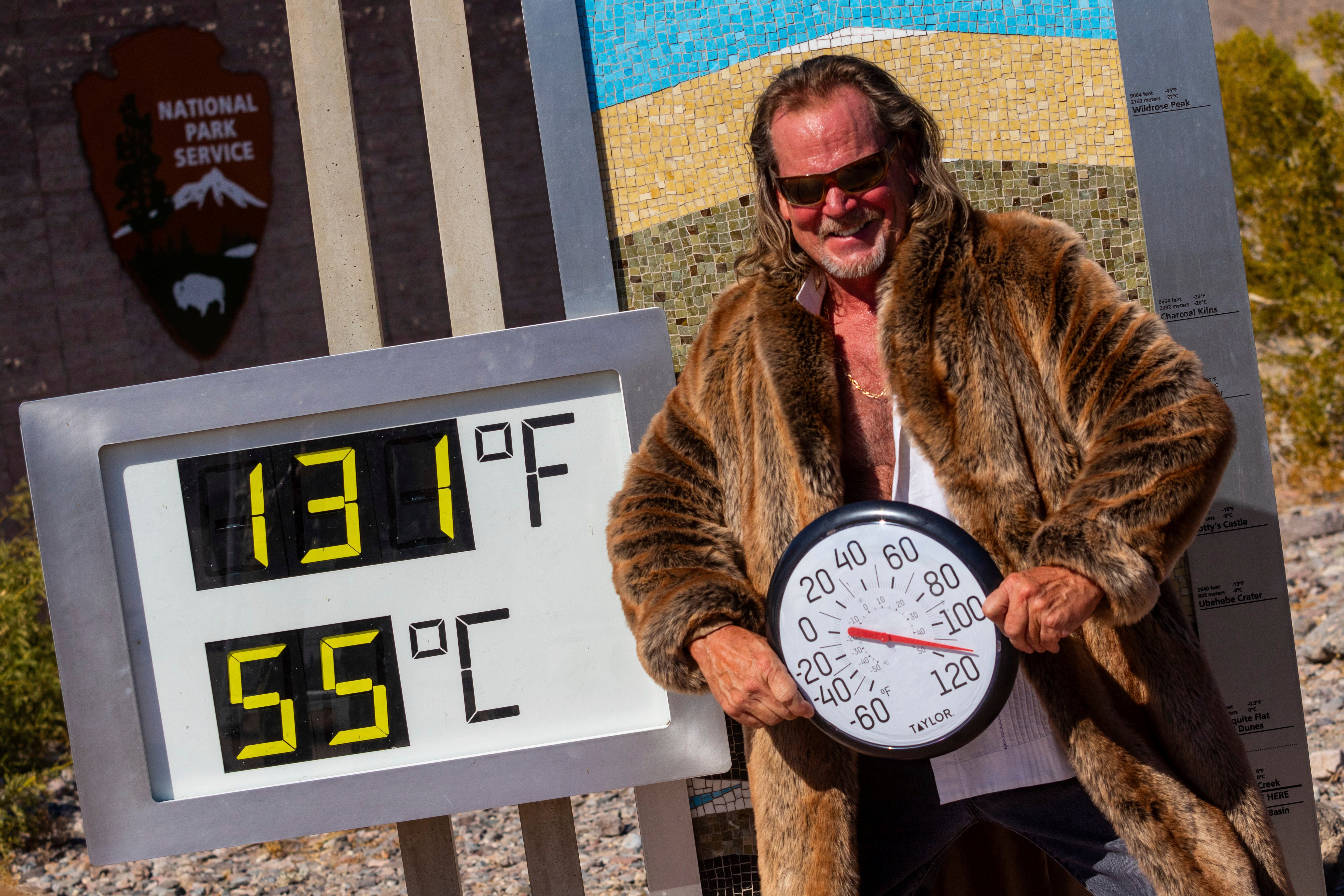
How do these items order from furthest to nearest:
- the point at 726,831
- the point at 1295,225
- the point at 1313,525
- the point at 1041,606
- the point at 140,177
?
the point at 140,177, the point at 1295,225, the point at 1313,525, the point at 726,831, the point at 1041,606

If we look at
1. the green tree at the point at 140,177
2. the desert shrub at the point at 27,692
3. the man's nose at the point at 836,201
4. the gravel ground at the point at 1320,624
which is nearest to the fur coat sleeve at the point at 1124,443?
the man's nose at the point at 836,201

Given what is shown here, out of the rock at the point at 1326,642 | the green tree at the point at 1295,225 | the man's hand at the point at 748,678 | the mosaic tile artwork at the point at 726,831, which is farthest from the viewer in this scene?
the green tree at the point at 1295,225

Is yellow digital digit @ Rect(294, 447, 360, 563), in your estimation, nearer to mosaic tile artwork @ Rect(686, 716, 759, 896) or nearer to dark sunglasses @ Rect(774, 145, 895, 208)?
mosaic tile artwork @ Rect(686, 716, 759, 896)

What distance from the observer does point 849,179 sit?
2.00 meters

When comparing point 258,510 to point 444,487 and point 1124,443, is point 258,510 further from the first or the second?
point 1124,443

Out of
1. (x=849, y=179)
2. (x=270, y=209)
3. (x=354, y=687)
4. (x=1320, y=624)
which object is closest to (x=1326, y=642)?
(x=1320, y=624)

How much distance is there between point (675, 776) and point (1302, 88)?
23.0ft

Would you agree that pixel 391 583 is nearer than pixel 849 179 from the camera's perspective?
No

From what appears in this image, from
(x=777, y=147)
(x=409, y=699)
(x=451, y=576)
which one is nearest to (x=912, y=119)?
(x=777, y=147)

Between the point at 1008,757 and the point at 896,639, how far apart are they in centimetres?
33

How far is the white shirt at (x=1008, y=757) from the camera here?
193 cm

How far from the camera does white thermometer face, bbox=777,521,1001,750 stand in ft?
5.88

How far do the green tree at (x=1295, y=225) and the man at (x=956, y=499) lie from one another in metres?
5.65

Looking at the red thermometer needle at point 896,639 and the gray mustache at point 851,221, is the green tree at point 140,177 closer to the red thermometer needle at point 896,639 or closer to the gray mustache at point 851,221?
the gray mustache at point 851,221
